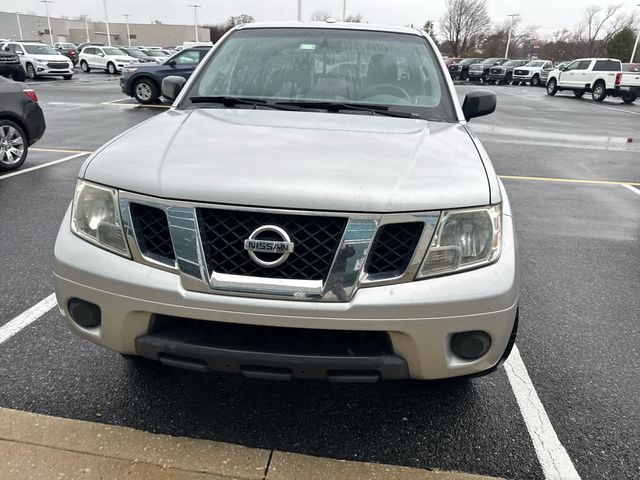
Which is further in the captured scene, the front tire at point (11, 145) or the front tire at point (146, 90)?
the front tire at point (146, 90)

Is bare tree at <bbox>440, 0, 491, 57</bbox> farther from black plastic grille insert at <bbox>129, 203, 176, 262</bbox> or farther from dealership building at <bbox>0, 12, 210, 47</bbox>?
black plastic grille insert at <bbox>129, 203, 176, 262</bbox>

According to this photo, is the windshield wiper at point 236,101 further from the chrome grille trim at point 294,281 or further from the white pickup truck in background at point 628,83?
the white pickup truck in background at point 628,83

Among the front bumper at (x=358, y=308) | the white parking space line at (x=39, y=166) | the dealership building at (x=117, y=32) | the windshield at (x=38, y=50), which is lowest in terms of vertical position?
the white parking space line at (x=39, y=166)

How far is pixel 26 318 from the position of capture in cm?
321

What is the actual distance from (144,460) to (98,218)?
102 centimetres

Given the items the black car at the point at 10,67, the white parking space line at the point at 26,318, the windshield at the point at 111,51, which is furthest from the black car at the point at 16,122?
the windshield at the point at 111,51

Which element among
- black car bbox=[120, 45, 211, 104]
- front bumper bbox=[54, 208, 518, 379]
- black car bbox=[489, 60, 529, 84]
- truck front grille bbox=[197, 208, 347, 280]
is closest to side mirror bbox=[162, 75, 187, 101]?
front bumper bbox=[54, 208, 518, 379]

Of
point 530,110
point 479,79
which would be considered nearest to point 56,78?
point 530,110

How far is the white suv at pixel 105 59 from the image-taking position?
3397 cm

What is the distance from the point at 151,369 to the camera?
2668 millimetres

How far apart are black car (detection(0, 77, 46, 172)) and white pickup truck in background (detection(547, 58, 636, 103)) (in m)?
25.0

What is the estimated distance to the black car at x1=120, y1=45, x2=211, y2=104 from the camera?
623 inches

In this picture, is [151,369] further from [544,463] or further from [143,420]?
[544,463]

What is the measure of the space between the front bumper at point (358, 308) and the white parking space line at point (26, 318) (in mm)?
1334
